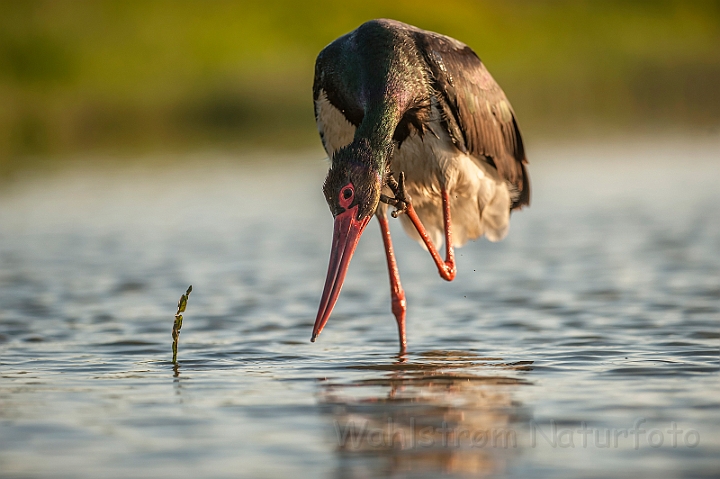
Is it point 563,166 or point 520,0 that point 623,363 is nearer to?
point 563,166

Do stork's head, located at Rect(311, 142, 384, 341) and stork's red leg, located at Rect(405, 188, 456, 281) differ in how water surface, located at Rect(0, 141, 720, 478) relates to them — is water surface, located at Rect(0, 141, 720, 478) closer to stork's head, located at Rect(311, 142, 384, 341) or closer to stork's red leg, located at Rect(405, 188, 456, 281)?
stork's red leg, located at Rect(405, 188, 456, 281)

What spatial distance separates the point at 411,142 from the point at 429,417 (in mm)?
2743

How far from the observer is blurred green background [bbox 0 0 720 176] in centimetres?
3036

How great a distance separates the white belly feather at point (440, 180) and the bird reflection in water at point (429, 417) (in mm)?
1436

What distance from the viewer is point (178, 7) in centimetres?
6028

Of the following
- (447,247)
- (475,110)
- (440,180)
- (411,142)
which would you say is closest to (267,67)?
(447,247)

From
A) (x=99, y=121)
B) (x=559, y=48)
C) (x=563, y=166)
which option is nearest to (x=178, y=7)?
(x=559, y=48)

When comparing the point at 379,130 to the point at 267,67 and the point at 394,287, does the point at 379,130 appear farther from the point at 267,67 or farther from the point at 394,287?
the point at 267,67

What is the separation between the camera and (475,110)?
841cm

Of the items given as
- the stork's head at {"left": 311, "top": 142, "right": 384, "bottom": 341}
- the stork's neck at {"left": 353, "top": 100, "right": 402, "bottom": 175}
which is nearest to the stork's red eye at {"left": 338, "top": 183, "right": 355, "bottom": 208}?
the stork's head at {"left": 311, "top": 142, "right": 384, "bottom": 341}

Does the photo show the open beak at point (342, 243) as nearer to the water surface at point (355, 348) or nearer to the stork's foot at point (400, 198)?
the water surface at point (355, 348)

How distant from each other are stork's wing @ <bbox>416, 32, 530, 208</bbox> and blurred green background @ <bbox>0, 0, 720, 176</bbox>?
1314 cm

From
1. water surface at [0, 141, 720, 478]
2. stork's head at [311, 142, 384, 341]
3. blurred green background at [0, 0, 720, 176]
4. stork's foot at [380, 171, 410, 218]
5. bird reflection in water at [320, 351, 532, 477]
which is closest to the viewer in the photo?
bird reflection in water at [320, 351, 532, 477]

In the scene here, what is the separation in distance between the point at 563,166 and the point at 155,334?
13.4 metres
